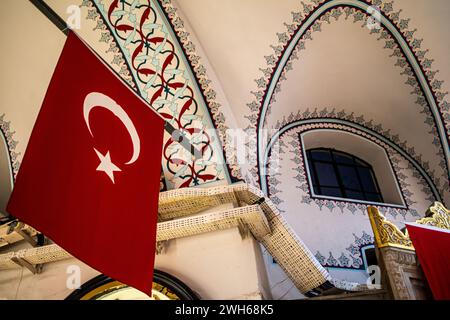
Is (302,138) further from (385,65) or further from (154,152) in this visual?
(154,152)

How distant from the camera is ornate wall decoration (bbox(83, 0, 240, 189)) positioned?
198 inches

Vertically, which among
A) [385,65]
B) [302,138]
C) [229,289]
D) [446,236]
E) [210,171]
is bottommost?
[229,289]

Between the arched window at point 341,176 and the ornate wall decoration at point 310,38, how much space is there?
1406 mm

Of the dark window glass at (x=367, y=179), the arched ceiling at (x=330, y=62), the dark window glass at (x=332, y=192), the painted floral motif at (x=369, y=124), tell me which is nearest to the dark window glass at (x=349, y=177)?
the dark window glass at (x=367, y=179)

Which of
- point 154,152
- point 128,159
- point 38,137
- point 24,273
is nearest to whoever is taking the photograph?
point 38,137

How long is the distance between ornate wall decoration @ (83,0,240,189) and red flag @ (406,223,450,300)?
2.12 metres

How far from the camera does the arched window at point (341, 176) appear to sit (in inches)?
267

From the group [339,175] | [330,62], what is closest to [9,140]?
[330,62]

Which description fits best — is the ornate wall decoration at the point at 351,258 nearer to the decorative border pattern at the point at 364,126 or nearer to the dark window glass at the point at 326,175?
the dark window glass at the point at 326,175

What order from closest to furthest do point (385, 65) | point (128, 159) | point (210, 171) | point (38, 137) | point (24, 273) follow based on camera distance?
point (38, 137) < point (128, 159) < point (24, 273) < point (210, 171) < point (385, 65)

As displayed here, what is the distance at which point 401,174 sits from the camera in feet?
23.6
